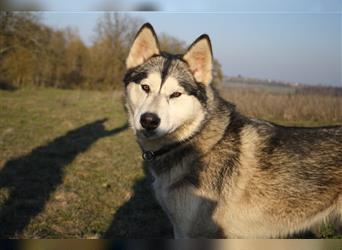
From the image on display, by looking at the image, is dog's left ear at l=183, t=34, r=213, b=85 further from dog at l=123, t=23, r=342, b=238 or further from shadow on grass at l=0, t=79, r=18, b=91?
shadow on grass at l=0, t=79, r=18, b=91

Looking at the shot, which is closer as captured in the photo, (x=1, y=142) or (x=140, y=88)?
(x=140, y=88)

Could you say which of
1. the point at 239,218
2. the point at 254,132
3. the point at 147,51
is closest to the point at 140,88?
the point at 147,51

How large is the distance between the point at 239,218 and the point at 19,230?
9.53ft

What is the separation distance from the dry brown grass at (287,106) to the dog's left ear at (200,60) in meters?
9.11

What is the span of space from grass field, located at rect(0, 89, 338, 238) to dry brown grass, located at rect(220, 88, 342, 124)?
5270 millimetres

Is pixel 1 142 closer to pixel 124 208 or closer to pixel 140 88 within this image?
pixel 124 208

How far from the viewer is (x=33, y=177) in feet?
22.2

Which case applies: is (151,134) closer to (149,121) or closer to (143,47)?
(149,121)

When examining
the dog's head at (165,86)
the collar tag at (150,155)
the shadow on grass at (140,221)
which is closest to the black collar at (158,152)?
the collar tag at (150,155)

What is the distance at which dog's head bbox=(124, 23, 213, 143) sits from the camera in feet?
10.9

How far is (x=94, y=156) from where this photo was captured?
8773mm

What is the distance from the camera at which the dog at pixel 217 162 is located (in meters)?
3.40

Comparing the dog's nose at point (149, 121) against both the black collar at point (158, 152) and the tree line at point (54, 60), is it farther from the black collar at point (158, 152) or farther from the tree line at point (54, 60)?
the tree line at point (54, 60)

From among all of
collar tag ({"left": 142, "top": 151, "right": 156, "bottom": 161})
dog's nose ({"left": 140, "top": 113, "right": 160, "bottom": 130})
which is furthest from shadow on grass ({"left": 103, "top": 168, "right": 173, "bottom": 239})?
dog's nose ({"left": 140, "top": 113, "right": 160, "bottom": 130})
